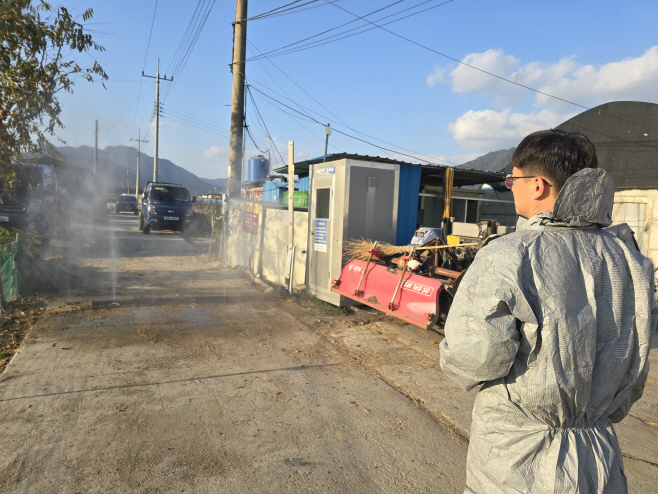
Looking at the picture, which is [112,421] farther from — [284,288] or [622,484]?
[284,288]

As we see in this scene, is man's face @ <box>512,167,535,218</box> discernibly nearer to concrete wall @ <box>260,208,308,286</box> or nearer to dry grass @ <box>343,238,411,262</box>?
dry grass @ <box>343,238,411,262</box>

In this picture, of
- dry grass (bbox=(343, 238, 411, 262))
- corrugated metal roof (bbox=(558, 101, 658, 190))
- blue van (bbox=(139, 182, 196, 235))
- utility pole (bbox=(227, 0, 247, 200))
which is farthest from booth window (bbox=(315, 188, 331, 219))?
blue van (bbox=(139, 182, 196, 235))

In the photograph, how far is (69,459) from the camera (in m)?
3.11

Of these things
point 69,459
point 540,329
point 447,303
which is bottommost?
point 69,459

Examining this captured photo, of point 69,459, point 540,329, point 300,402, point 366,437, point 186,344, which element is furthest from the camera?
point 186,344

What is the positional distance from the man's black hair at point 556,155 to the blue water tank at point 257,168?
90.3ft

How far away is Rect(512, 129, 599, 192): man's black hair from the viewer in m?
1.48

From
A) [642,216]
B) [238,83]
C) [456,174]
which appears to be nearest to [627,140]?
[642,216]

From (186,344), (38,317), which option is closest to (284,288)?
(186,344)

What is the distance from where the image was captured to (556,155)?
1493mm

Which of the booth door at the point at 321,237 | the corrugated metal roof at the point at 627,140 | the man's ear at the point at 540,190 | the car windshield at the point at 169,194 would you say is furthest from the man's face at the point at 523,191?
the car windshield at the point at 169,194

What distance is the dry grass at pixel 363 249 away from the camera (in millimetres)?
6977

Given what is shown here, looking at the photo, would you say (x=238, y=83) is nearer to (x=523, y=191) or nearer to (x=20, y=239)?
(x=20, y=239)

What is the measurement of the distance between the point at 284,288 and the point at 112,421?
5958 millimetres
